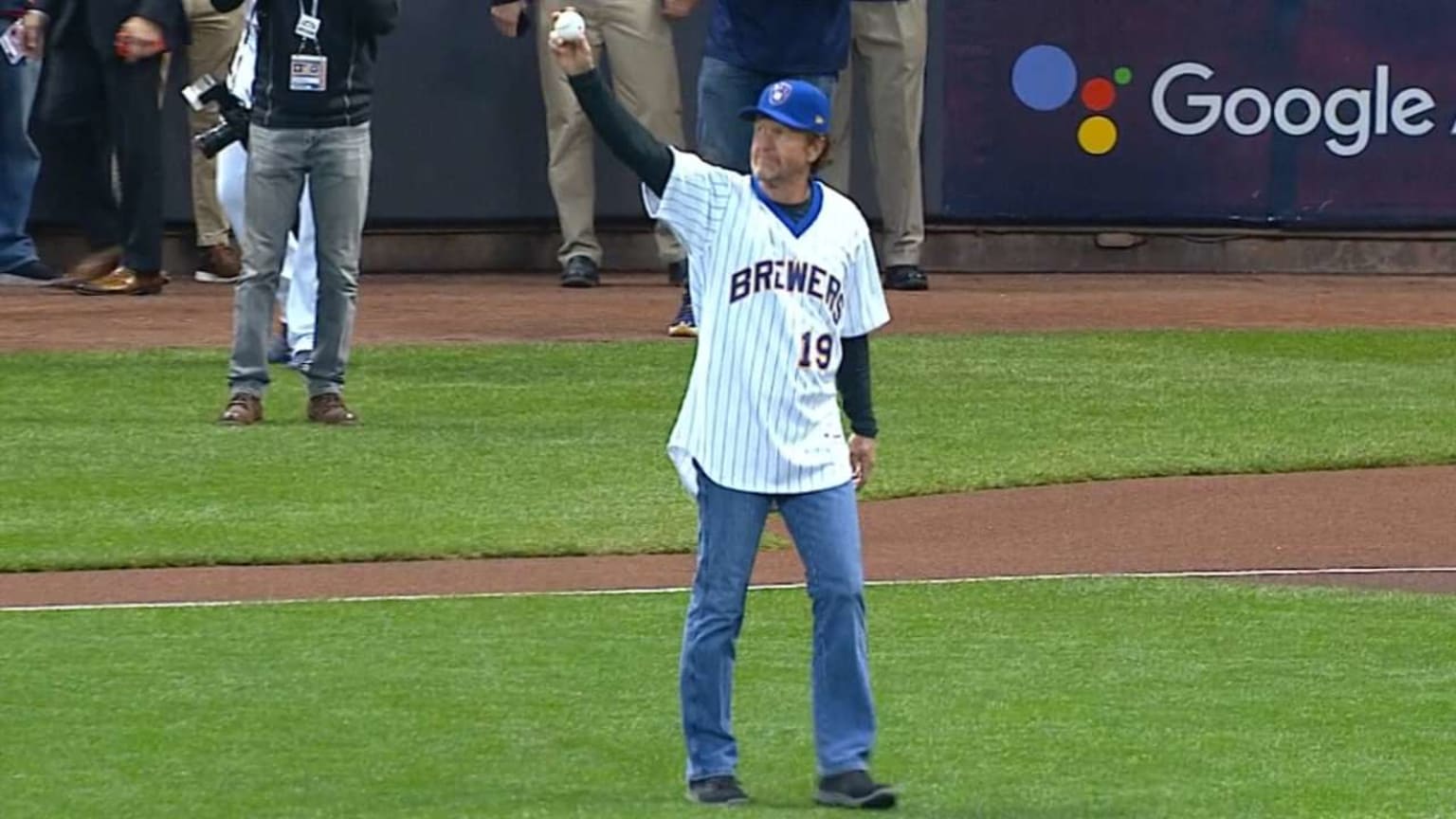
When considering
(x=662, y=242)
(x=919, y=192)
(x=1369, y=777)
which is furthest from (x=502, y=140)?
(x=1369, y=777)

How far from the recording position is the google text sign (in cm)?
1655

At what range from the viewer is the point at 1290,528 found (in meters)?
9.91

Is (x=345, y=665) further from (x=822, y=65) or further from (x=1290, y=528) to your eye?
(x=822, y=65)

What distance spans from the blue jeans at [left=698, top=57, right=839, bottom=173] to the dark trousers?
3557 millimetres

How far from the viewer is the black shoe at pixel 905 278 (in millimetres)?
15805

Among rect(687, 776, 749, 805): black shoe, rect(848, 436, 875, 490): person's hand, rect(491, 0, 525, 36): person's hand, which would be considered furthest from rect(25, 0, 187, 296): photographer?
rect(687, 776, 749, 805): black shoe

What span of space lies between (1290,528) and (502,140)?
734 cm

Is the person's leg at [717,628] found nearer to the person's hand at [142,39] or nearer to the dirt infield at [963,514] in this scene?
the dirt infield at [963,514]

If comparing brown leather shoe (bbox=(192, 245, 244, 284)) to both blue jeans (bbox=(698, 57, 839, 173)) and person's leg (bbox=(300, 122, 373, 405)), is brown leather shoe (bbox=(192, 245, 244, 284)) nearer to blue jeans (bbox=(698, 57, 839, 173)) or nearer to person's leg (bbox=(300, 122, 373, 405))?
blue jeans (bbox=(698, 57, 839, 173))

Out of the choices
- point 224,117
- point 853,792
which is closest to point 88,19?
point 224,117

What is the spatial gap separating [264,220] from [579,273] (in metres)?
5.00

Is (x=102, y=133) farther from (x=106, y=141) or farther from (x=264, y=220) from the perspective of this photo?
(x=264, y=220)

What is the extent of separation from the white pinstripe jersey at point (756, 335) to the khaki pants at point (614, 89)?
8788 mm

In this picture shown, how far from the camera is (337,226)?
1098cm
